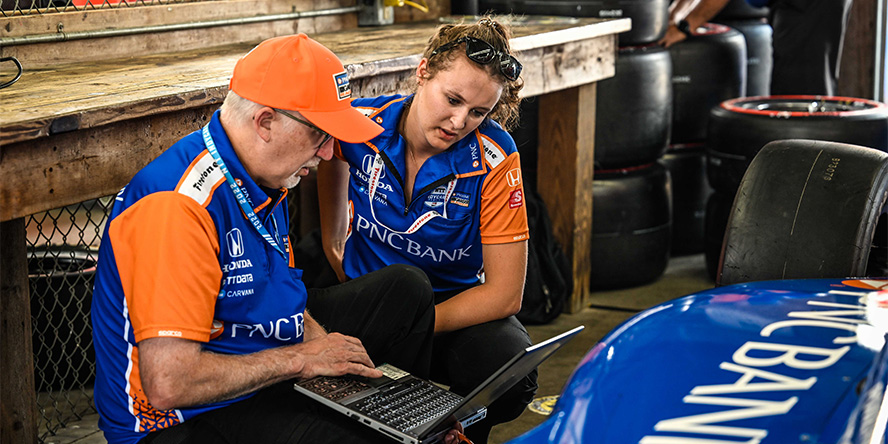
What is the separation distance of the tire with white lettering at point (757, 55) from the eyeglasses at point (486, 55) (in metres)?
3.46

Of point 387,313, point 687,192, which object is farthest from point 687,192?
point 387,313

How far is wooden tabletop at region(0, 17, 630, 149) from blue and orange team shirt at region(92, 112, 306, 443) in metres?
0.33

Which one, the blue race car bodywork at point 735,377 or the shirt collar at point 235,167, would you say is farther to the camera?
the shirt collar at point 235,167

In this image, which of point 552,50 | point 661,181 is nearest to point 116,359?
point 552,50

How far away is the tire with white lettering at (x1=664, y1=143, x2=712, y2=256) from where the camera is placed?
4957 mm

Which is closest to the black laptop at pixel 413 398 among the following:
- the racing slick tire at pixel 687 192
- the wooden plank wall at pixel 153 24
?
the wooden plank wall at pixel 153 24

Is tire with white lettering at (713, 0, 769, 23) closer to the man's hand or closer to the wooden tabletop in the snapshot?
the wooden tabletop

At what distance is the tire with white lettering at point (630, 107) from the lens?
14.2 feet

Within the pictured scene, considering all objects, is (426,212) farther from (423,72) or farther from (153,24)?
(153,24)

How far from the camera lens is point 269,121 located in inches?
70.5

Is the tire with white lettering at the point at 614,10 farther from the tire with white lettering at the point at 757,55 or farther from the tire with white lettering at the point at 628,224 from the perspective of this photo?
the tire with white lettering at the point at 757,55

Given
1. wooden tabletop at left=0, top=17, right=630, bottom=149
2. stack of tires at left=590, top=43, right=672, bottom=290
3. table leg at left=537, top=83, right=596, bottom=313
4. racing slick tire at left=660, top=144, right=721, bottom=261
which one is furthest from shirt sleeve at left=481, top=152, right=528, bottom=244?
racing slick tire at left=660, top=144, right=721, bottom=261

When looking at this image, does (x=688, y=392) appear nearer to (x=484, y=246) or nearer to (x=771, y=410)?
(x=771, y=410)

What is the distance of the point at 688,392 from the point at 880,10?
593 centimetres
